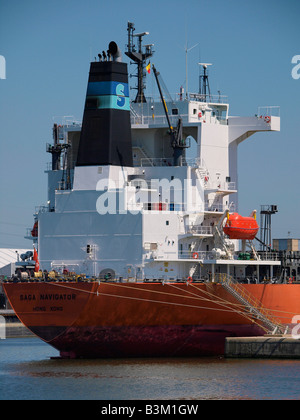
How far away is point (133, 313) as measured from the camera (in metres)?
38.7

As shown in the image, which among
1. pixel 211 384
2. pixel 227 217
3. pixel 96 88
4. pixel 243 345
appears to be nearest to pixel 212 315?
pixel 243 345

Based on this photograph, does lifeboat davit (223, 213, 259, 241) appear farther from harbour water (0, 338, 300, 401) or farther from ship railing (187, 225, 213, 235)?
harbour water (0, 338, 300, 401)

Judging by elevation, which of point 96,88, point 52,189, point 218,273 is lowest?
point 218,273

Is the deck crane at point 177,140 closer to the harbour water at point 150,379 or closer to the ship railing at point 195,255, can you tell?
the ship railing at point 195,255

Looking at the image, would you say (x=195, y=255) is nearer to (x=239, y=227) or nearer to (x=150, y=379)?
(x=239, y=227)

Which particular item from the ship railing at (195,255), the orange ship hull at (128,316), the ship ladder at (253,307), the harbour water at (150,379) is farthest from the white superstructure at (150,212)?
the harbour water at (150,379)

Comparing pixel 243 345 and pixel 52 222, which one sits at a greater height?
pixel 52 222

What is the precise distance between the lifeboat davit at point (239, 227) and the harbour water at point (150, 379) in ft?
16.4

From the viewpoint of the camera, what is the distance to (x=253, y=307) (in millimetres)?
40719

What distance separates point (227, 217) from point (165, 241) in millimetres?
2618

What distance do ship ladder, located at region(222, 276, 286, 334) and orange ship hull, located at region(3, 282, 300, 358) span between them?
29 cm
